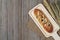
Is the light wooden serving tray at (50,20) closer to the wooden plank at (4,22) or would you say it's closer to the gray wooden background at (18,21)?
the gray wooden background at (18,21)

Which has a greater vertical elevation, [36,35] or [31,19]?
[31,19]

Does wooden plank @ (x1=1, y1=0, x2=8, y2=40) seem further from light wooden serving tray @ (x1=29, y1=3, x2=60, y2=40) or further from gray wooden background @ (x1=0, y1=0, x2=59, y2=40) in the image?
light wooden serving tray @ (x1=29, y1=3, x2=60, y2=40)

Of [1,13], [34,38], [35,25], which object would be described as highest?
[1,13]

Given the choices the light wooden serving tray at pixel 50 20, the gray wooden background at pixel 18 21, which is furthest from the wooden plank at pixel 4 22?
the light wooden serving tray at pixel 50 20

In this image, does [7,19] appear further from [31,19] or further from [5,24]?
[31,19]

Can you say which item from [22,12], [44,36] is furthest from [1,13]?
[44,36]

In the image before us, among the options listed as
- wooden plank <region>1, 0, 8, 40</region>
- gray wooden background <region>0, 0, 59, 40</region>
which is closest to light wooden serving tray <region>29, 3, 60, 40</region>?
gray wooden background <region>0, 0, 59, 40</region>

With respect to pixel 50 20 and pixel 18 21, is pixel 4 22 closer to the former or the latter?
pixel 18 21

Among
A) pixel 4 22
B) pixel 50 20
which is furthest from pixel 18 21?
pixel 50 20
